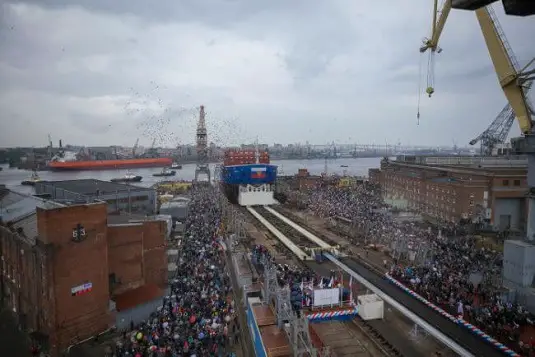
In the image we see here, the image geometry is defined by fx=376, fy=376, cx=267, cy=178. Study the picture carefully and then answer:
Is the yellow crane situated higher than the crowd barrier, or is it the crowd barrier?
the yellow crane

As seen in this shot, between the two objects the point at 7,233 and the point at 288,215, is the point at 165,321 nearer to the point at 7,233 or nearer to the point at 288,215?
the point at 7,233

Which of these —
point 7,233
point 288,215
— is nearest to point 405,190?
point 288,215

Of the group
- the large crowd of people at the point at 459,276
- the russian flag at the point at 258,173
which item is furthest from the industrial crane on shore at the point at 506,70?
the russian flag at the point at 258,173

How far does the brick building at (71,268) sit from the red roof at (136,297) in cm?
4

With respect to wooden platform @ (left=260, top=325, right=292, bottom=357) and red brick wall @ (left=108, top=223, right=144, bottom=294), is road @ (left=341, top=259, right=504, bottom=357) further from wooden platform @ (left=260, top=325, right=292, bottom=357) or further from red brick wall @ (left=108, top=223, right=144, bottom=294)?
red brick wall @ (left=108, top=223, right=144, bottom=294)

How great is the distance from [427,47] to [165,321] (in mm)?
21609

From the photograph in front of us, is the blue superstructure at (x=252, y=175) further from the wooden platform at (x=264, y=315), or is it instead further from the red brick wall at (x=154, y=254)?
the wooden platform at (x=264, y=315)

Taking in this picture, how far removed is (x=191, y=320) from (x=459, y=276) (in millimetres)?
12612

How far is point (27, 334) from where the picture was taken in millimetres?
14156

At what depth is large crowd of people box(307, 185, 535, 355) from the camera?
13.4 m

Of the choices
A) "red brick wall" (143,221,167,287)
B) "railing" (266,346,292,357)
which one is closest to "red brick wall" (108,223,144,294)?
"red brick wall" (143,221,167,287)

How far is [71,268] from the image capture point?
42.1 ft

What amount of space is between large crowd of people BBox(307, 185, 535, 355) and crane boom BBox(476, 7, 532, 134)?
7.92 meters

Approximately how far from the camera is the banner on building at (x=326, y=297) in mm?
14135
